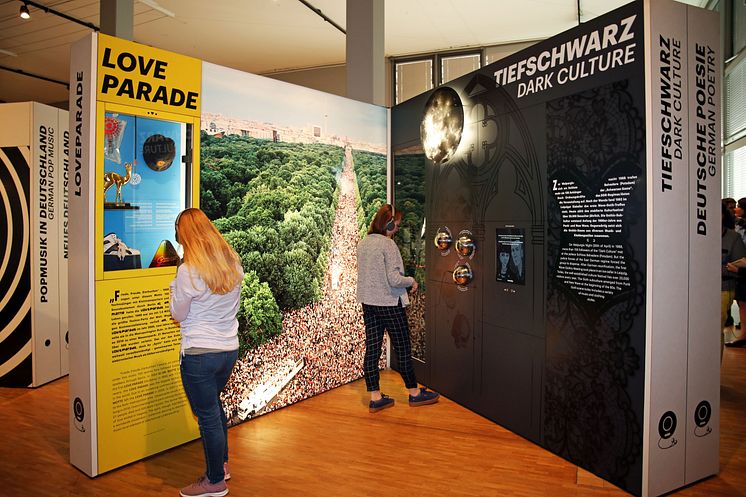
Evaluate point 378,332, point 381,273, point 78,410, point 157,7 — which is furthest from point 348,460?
point 157,7

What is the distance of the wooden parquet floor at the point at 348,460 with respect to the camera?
312 centimetres

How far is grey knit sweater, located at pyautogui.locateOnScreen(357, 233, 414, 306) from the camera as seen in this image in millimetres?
4195

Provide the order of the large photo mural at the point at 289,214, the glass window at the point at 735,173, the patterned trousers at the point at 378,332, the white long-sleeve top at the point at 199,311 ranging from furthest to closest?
1. the glass window at the point at 735,173
2. the patterned trousers at the point at 378,332
3. the large photo mural at the point at 289,214
4. the white long-sleeve top at the point at 199,311

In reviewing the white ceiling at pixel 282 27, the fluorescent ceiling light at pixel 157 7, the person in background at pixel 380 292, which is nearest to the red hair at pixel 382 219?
the person in background at pixel 380 292

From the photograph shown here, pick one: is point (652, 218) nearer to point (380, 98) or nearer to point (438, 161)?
point (438, 161)

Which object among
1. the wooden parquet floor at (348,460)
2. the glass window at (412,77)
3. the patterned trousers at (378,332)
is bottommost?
the wooden parquet floor at (348,460)

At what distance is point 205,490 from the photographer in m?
2.99

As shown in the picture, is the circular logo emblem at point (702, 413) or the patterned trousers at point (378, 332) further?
the patterned trousers at point (378, 332)

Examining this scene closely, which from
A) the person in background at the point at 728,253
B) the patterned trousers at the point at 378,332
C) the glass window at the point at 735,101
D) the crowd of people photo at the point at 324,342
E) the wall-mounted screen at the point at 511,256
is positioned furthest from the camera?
the glass window at the point at 735,101

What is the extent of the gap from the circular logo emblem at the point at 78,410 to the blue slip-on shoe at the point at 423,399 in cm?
233

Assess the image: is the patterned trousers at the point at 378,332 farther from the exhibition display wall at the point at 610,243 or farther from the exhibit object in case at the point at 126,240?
the exhibit object in case at the point at 126,240

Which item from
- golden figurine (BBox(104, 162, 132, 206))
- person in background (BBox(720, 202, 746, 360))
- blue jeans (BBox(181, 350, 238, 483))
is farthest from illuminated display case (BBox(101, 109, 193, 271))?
person in background (BBox(720, 202, 746, 360))

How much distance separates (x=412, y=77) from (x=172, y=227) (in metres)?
7.38

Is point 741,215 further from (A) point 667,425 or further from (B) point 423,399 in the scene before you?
(B) point 423,399
